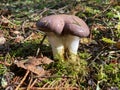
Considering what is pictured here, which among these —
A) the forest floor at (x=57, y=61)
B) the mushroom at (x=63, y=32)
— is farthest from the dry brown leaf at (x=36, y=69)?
the mushroom at (x=63, y=32)

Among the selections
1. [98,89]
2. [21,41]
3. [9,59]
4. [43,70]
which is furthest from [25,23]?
[98,89]

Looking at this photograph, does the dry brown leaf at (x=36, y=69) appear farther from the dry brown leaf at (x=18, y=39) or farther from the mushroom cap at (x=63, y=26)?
the dry brown leaf at (x=18, y=39)

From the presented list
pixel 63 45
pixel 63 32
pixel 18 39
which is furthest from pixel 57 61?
pixel 18 39

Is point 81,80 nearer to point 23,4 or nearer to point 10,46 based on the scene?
point 10,46

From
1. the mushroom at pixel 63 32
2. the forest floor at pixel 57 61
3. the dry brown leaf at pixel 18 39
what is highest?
the mushroom at pixel 63 32

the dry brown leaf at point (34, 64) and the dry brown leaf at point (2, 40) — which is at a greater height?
the dry brown leaf at point (2, 40)

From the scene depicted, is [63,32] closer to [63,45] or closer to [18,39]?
[63,45]

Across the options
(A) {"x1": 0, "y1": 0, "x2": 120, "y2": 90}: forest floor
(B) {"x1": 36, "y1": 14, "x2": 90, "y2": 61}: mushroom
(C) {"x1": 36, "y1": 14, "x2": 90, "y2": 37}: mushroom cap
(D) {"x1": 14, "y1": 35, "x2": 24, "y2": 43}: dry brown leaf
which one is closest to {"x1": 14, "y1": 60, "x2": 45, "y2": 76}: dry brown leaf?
(A) {"x1": 0, "y1": 0, "x2": 120, "y2": 90}: forest floor
